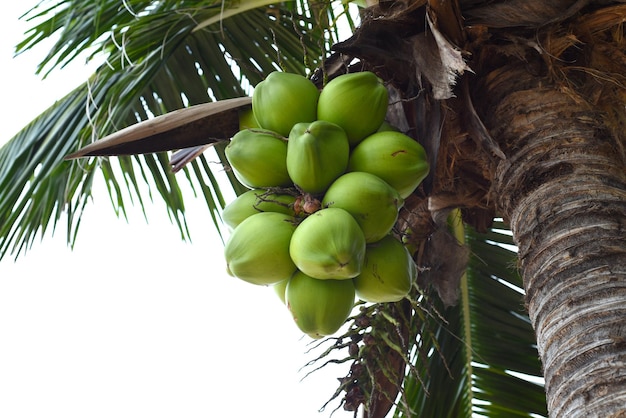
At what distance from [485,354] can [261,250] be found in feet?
5.63

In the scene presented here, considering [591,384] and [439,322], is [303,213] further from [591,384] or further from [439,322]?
[439,322]

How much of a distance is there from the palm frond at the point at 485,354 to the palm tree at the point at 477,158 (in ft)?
0.03

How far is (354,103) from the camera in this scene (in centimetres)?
178

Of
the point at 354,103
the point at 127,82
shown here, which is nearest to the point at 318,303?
the point at 354,103

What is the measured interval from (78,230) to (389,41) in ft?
4.95

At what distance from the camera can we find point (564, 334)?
1592 mm

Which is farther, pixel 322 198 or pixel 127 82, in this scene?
pixel 127 82

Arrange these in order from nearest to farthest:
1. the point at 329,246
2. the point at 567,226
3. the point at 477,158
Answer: the point at 329,246, the point at 567,226, the point at 477,158

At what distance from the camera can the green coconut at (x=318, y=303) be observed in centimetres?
162

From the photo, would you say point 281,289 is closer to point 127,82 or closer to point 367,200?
point 367,200

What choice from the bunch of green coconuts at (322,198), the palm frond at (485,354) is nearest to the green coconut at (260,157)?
the bunch of green coconuts at (322,198)

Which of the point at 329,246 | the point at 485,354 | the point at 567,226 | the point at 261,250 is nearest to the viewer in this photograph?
the point at 329,246

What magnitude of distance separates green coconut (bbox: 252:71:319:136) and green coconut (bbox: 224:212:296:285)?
27cm

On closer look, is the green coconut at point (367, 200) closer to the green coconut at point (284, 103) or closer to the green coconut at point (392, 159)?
the green coconut at point (392, 159)
